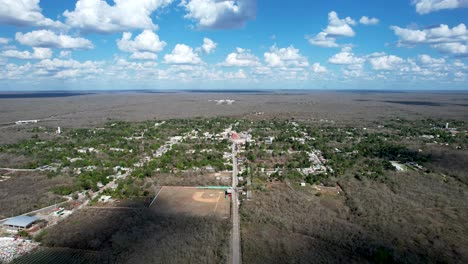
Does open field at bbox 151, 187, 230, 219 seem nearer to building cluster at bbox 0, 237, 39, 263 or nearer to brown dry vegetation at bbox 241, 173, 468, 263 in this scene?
brown dry vegetation at bbox 241, 173, 468, 263

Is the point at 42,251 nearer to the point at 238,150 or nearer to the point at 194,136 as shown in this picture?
the point at 238,150

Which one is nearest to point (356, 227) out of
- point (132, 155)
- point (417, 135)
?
point (132, 155)

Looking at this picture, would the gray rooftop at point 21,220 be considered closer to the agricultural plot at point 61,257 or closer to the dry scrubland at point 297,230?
the dry scrubland at point 297,230

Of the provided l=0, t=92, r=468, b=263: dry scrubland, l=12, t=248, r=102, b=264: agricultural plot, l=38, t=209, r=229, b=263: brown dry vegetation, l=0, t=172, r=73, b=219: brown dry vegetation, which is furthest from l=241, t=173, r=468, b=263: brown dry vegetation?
l=0, t=172, r=73, b=219: brown dry vegetation

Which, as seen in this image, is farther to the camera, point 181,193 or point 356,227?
point 181,193

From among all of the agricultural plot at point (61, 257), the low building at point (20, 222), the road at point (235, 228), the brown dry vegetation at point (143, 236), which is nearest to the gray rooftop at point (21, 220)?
the low building at point (20, 222)

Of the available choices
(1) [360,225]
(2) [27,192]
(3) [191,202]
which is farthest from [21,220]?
(1) [360,225]
